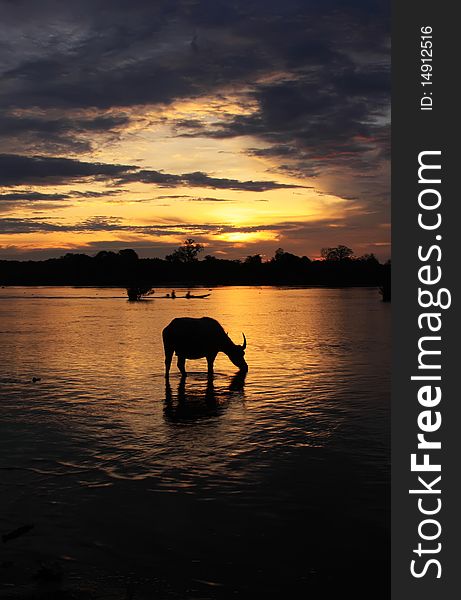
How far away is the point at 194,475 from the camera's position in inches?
342

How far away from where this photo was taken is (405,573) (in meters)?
5.65

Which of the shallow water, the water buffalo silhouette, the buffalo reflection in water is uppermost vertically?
Answer: the water buffalo silhouette

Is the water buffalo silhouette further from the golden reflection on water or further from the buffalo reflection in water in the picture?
the golden reflection on water

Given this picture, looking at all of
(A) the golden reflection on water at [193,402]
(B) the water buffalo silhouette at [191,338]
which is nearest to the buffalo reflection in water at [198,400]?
(A) the golden reflection on water at [193,402]

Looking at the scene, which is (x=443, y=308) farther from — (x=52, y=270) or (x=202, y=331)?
(x=52, y=270)

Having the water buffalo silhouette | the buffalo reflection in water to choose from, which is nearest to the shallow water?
the buffalo reflection in water

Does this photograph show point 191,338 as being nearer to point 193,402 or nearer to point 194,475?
point 193,402

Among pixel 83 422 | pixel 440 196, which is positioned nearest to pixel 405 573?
pixel 440 196

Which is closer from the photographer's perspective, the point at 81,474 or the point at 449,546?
the point at 449,546

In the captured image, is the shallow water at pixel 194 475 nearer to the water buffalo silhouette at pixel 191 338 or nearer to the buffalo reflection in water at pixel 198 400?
the buffalo reflection in water at pixel 198 400

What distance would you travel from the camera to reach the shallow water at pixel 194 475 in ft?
20.5

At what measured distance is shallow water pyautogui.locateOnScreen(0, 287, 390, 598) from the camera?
625cm

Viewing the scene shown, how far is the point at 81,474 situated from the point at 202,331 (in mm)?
7734

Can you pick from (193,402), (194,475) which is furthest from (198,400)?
(194,475)
